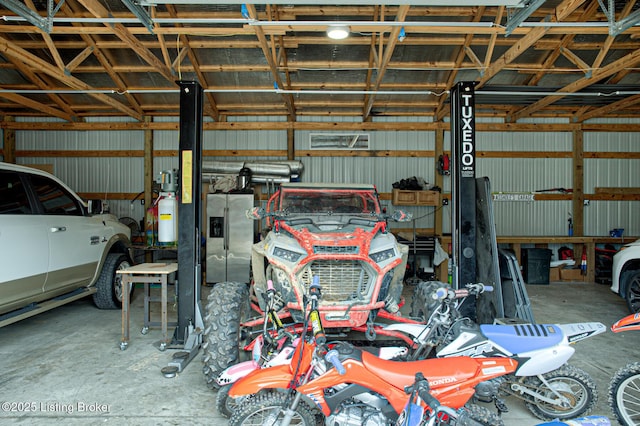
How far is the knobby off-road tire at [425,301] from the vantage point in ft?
13.6

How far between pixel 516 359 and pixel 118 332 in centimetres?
480

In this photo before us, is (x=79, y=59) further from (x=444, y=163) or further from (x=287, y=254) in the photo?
(x=444, y=163)

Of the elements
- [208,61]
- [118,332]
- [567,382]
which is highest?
[208,61]

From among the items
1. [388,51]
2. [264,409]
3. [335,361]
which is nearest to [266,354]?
[264,409]

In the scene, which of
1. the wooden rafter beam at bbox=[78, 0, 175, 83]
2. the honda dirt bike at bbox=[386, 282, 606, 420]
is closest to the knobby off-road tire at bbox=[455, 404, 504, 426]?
the honda dirt bike at bbox=[386, 282, 606, 420]

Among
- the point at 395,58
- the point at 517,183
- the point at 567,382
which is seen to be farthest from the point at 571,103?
the point at 567,382

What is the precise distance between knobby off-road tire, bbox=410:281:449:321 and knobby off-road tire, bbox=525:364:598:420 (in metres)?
1.23

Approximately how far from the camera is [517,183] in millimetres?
9766

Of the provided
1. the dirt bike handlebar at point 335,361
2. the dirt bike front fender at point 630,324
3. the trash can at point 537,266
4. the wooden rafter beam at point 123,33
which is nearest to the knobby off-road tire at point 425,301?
the dirt bike front fender at point 630,324

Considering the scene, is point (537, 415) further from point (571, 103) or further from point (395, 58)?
point (571, 103)

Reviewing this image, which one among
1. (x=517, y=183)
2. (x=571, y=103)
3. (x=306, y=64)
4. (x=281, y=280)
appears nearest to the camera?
(x=281, y=280)

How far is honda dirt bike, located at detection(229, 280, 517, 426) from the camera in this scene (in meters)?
2.42

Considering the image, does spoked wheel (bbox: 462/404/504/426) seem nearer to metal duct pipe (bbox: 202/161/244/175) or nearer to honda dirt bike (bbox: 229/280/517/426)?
honda dirt bike (bbox: 229/280/517/426)

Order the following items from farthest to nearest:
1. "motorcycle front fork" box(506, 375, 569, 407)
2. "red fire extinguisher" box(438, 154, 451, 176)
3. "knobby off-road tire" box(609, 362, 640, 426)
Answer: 1. "red fire extinguisher" box(438, 154, 451, 176)
2. "motorcycle front fork" box(506, 375, 569, 407)
3. "knobby off-road tire" box(609, 362, 640, 426)
